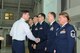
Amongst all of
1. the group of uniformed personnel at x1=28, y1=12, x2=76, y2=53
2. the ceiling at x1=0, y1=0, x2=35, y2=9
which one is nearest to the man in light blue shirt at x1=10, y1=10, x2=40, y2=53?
the group of uniformed personnel at x1=28, y1=12, x2=76, y2=53

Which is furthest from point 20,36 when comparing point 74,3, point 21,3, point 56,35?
point 21,3

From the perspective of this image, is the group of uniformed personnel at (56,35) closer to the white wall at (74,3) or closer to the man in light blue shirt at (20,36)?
the man in light blue shirt at (20,36)

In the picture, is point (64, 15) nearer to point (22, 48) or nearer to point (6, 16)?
point (22, 48)

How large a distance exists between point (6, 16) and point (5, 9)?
1.27 m

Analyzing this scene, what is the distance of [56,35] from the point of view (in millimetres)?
5355

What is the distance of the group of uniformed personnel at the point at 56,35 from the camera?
492 cm

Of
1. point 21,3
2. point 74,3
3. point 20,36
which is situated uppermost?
point 21,3

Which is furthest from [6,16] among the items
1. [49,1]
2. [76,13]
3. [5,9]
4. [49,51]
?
[49,51]

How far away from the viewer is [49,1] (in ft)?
40.6

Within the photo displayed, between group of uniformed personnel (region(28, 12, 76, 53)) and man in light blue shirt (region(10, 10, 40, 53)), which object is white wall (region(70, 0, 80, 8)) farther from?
man in light blue shirt (region(10, 10, 40, 53))

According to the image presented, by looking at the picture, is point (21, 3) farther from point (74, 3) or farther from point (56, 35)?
point (56, 35)

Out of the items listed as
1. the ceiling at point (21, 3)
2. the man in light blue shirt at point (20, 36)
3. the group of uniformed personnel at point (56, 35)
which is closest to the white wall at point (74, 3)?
the group of uniformed personnel at point (56, 35)

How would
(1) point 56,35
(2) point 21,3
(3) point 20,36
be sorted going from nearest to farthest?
Result: (1) point 56,35 < (3) point 20,36 < (2) point 21,3

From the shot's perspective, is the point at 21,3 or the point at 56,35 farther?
the point at 21,3
